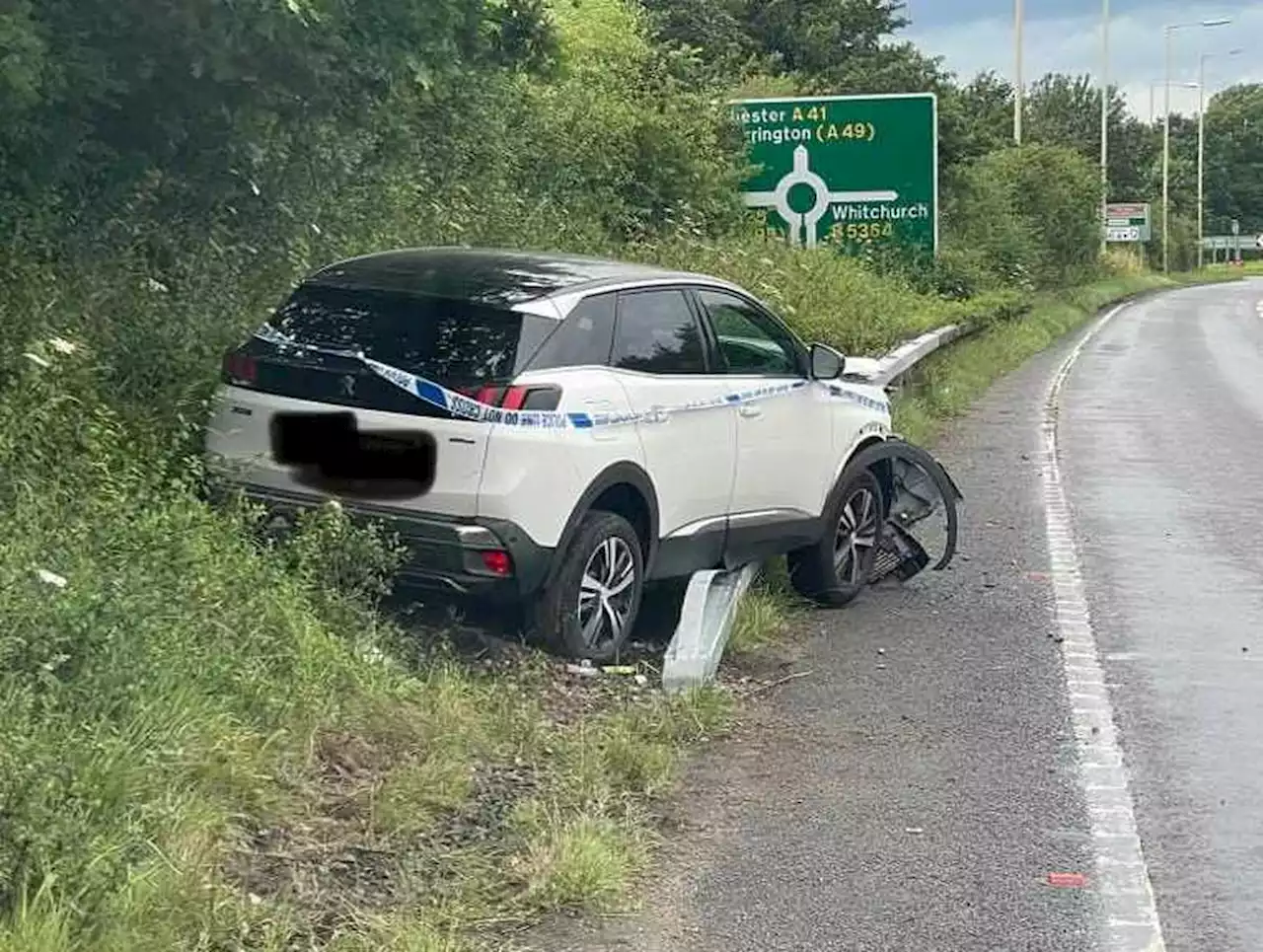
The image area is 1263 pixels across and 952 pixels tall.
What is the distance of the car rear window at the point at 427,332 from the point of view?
6777 mm

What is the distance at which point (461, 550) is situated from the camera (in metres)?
6.60

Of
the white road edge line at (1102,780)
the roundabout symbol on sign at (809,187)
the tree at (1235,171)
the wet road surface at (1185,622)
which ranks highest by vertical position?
the tree at (1235,171)

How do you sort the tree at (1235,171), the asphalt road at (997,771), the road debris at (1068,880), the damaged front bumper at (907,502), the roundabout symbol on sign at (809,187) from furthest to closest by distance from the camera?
the tree at (1235,171)
the roundabout symbol on sign at (809,187)
the damaged front bumper at (907,502)
the road debris at (1068,880)
the asphalt road at (997,771)

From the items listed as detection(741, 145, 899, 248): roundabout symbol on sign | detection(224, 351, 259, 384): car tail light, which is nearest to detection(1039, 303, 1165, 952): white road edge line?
detection(224, 351, 259, 384): car tail light

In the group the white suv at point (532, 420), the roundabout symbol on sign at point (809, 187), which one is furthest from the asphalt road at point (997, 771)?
the roundabout symbol on sign at point (809, 187)

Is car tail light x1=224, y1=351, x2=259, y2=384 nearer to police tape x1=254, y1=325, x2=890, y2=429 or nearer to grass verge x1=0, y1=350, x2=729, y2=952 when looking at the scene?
police tape x1=254, y1=325, x2=890, y2=429

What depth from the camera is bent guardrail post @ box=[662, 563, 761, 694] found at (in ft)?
22.2

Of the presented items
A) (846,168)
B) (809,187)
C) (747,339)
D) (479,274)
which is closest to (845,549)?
(747,339)

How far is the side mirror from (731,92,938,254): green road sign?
11748mm

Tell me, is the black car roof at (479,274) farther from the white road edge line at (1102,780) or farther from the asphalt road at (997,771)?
the white road edge line at (1102,780)

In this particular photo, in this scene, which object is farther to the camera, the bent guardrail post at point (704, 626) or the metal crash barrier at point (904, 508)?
the metal crash barrier at point (904, 508)

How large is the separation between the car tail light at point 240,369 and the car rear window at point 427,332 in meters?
0.21

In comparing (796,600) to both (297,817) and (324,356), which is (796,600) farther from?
(297,817)

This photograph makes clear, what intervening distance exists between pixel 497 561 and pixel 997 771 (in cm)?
203
